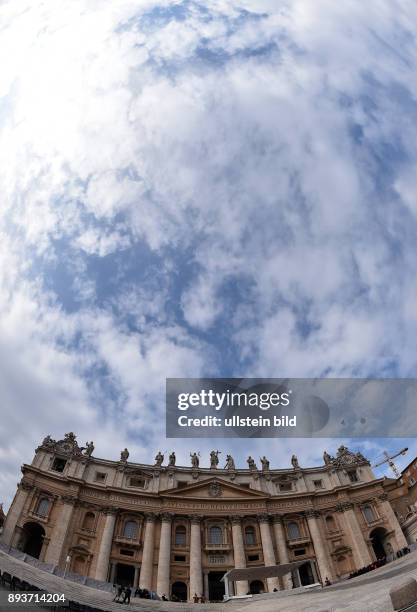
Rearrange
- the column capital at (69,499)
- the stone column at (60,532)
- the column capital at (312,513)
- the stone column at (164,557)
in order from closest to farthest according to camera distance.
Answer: the stone column at (60,532), the stone column at (164,557), the column capital at (69,499), the column capital at (312,513)

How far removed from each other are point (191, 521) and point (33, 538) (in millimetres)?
19568

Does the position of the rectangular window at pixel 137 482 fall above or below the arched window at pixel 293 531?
above

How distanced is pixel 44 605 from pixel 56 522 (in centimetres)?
3363

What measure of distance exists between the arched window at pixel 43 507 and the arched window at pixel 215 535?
20.8 meters

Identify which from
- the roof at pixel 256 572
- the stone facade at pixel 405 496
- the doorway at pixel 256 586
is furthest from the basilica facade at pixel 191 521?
the roof at pixel 256 572

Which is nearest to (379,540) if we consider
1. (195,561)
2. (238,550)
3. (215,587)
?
(238,550)

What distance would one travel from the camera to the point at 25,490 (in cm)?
4859

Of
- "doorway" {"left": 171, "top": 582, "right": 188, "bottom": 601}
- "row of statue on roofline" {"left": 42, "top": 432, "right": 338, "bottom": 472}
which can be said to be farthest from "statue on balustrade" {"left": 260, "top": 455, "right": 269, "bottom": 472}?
"doorway" {"left": 171, "top": 582, "right": 188, "bottom": 601}

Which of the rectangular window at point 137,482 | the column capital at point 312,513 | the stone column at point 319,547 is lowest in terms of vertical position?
the stone column at point 319,547

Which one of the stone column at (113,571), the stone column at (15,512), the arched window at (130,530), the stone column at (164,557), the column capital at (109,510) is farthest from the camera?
the column capital at (109,510)

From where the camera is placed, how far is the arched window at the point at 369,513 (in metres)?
52.3

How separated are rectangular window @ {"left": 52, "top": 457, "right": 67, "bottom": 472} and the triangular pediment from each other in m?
14.5

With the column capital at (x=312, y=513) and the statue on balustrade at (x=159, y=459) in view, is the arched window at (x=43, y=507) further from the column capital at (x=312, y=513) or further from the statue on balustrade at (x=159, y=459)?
the column capital at (x=312, y=513)

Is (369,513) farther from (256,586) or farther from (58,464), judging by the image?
(58,464)
